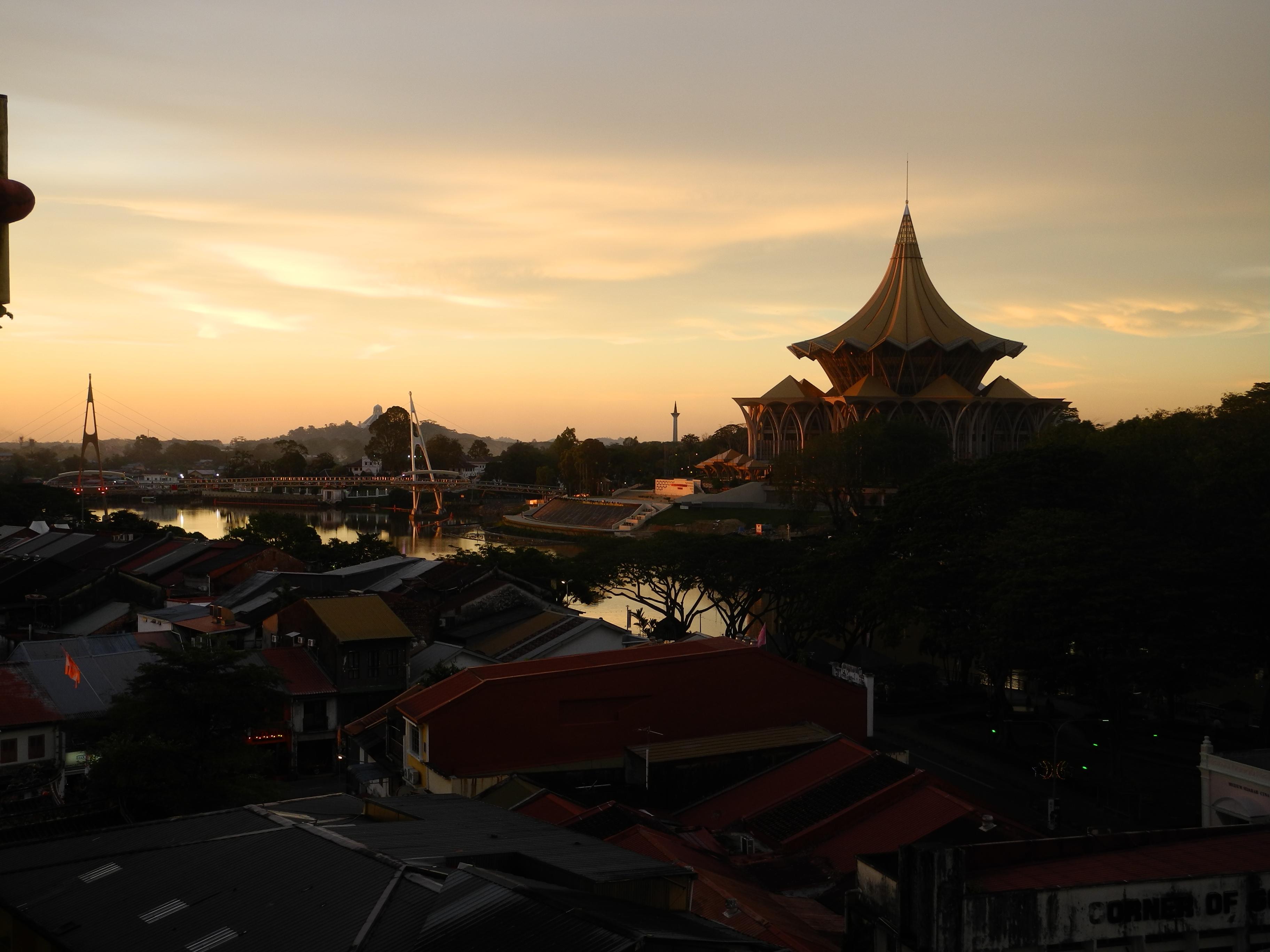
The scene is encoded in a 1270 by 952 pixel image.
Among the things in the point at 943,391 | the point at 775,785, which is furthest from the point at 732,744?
the point at 943,391

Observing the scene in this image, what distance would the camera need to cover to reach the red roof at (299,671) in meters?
18.4

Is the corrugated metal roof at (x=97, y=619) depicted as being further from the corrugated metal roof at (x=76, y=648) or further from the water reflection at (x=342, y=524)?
the water reflection at (x=342, y=524)

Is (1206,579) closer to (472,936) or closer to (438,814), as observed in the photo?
(438,814)

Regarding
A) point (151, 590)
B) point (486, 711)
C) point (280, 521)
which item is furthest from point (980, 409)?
point (486, 711)

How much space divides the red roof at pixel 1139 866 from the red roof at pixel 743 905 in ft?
4.57

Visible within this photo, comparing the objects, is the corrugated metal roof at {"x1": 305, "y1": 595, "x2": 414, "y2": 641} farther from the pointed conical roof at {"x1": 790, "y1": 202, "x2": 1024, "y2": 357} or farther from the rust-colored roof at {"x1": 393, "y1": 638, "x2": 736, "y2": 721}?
the pointed conical roof at {"x1": 790, "y1": 202, "x2": 1024, "y2": 357}

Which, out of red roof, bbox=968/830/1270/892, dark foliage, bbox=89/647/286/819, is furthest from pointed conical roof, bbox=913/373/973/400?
red roof, bbox=968/830/1270/892

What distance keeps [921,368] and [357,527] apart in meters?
36.9

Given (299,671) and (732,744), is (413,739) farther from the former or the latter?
(299,671)

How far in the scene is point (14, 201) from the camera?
579cm

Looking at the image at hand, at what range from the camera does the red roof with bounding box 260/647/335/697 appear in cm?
1838

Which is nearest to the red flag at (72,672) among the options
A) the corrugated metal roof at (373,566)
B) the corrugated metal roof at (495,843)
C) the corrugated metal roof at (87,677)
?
the corrugated metal roof at (87,677)

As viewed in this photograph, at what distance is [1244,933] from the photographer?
724 centimetres

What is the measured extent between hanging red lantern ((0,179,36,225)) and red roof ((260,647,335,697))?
13.0 meters
